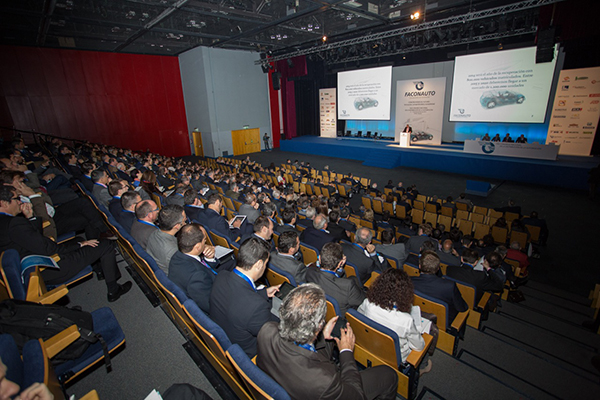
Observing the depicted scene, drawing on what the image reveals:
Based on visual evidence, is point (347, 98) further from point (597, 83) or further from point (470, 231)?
point (470, 231)

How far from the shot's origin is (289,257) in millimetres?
3078

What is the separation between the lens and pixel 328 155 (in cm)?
1720

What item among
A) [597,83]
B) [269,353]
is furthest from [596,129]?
[269,353]

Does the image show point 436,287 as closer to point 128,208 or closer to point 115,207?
point 128,208

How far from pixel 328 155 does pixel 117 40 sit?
12162 millimetres

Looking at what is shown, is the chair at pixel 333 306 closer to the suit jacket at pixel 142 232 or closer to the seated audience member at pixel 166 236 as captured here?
the seated audience member at pixel 166 236

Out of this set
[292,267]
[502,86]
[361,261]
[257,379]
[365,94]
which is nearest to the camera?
[257,379]

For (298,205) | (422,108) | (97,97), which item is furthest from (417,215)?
(97,97)

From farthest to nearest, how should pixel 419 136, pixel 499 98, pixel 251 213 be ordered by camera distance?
pixel 419 136
pixel 499 98
pixel 251 213

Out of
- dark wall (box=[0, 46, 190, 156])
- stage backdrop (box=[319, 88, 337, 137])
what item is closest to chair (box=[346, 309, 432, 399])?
dark wall (box=[0, 46, 190, 156])

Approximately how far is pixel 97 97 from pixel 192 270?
56.2 feet

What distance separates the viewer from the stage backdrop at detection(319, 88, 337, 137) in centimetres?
1877

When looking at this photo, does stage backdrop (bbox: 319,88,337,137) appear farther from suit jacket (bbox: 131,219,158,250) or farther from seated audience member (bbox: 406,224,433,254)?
suit jacket (bbox: 131,219,158,250)

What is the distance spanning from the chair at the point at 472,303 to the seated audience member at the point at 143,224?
11.8ft
